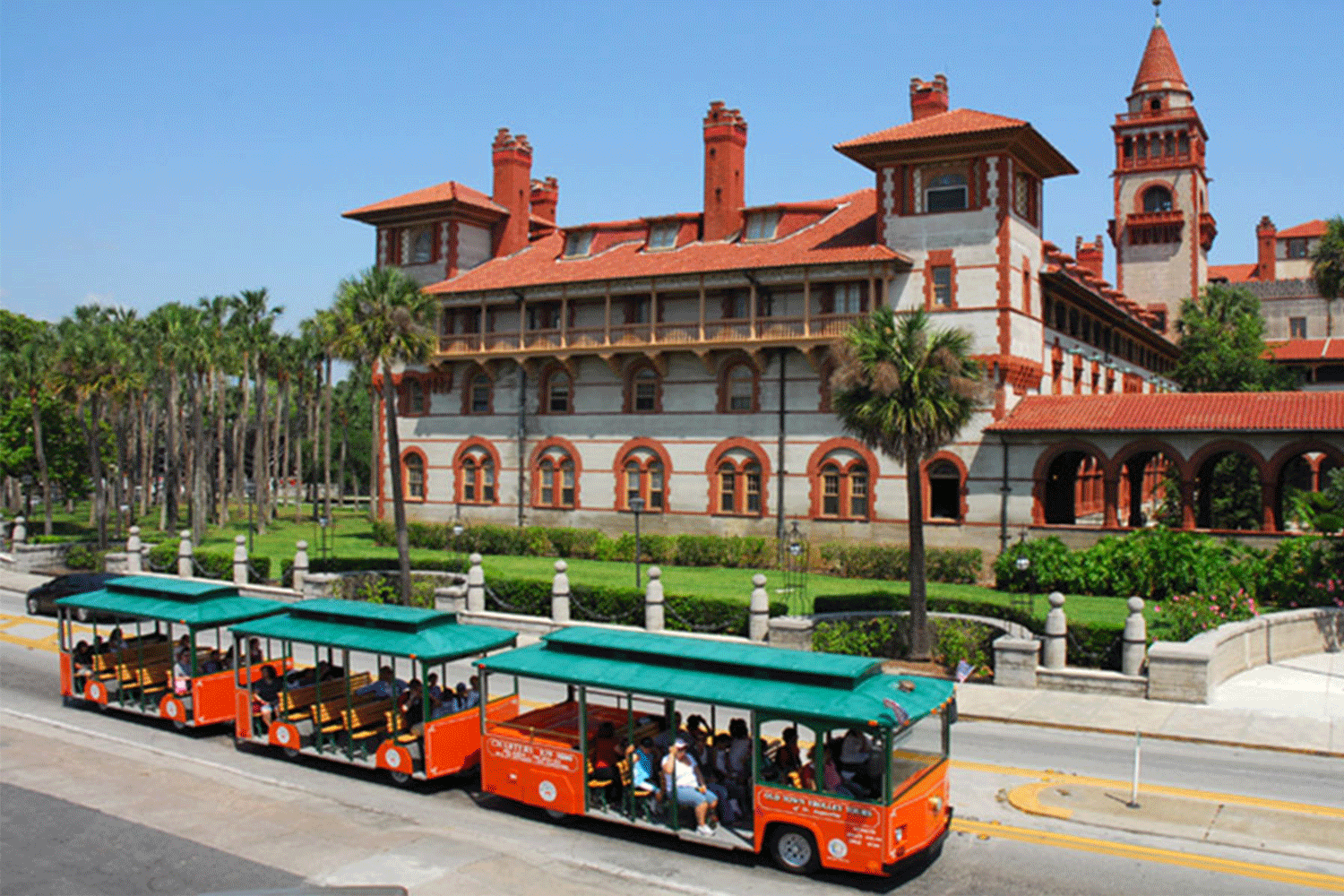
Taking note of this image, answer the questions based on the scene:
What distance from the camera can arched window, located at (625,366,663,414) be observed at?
4522 cm

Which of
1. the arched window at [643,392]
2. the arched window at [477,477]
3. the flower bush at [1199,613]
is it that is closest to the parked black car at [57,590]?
the arched window at [477,477]

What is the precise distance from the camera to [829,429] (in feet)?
135

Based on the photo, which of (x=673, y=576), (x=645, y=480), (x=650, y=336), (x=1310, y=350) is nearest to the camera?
(x=673, y=576)

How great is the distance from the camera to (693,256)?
4450 centimetres

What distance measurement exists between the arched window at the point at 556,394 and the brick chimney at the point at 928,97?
1779 cm

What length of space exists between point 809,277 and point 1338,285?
2140 centimetres

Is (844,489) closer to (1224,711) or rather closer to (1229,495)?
(1229,495)

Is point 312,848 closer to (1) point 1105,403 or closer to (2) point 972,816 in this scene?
(2) point 972,816

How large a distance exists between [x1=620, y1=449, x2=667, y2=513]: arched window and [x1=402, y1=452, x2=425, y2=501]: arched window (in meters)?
10.7

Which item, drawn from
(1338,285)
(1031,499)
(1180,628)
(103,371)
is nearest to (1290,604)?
(1180,628)

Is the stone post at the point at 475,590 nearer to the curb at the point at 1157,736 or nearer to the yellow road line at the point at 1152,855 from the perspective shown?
the curb at the point at 1157,736

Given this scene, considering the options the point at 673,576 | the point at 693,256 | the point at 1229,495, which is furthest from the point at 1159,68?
the point at 673,576

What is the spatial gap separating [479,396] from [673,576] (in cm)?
1537

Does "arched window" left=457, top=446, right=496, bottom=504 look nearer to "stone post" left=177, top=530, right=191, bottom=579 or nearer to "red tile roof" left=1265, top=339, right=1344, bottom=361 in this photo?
"stone post" left=177, top=530, right=191, bottom=579
